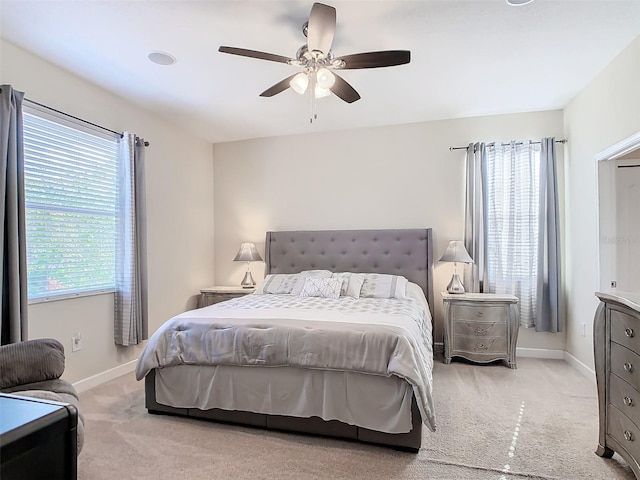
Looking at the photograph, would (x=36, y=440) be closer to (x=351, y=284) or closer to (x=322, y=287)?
(x=322, y=287)

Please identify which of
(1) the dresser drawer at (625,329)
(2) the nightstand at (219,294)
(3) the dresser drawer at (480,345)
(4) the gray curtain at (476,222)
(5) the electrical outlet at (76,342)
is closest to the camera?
(1) the dresser drawer at (625,329)

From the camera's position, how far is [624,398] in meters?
1.92

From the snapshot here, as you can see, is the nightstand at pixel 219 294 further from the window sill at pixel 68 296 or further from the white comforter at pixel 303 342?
the white comforter at pixel 303 342

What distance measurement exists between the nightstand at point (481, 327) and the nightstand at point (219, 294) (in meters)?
2.32

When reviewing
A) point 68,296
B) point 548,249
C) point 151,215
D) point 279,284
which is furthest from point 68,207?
point 548,249

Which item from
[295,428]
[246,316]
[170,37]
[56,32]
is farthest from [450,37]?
[295,428]

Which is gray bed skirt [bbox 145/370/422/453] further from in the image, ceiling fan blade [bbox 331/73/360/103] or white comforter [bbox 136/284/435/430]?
ceiling fan blade [bbox 331/73/360/103]

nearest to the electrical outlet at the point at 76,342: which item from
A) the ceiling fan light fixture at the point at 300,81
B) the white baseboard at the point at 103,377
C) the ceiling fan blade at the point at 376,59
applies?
the white baseboard at the point at 103,377

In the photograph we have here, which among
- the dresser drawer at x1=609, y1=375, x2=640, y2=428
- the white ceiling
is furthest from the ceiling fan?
the dresser drawer at x1=609, y1=375, x2=640, y2=428

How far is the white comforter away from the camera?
87.9 inches

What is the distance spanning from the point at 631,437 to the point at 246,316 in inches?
88.9

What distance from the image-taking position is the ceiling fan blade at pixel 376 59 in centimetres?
224

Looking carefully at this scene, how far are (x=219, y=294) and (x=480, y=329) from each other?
2.98 meters

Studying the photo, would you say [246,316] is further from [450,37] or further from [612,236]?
[612,236]
